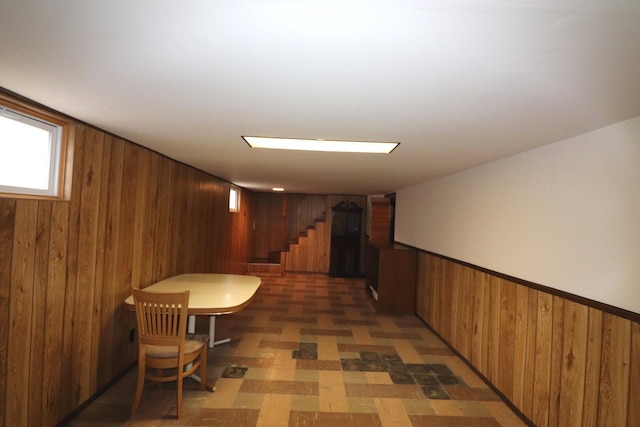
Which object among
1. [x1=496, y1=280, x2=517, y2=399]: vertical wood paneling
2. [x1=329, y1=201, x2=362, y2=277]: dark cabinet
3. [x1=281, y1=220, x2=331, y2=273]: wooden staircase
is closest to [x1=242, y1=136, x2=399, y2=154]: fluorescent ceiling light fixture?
[x1=496, y1=280, x2=517, y2=399]: vertical wood paneling

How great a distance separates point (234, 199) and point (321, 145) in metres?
4.96

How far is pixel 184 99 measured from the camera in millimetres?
1788

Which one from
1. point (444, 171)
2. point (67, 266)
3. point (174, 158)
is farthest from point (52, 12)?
point (444, 171)

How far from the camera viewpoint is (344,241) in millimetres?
8742

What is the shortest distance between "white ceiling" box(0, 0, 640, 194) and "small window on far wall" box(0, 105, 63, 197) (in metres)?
0.20

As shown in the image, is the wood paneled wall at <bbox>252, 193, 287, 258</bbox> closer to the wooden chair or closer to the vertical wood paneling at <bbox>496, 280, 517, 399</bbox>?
the wooden chair

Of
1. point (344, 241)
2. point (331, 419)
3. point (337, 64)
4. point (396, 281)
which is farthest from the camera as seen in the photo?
point (344, 241)

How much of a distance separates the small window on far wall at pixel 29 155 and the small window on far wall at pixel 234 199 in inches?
178

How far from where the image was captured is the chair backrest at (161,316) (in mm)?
2412

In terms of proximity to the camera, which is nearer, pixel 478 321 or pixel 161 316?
pixel 161 316

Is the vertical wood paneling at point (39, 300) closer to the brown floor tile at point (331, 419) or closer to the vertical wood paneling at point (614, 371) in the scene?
the brown floor tile at point (331, 419)

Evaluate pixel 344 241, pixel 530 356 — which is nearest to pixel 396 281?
pixel 530 356

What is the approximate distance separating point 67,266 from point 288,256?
23.3 ft

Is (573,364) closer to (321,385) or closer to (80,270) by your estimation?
(321,385)
